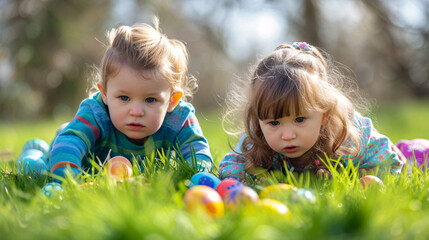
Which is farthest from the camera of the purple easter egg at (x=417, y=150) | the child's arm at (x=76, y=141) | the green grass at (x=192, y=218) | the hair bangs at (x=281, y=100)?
the purple easter egg at (x=417, y=150)

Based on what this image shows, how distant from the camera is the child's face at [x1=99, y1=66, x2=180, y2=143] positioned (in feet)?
8.10

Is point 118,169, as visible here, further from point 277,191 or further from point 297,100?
point 297,100

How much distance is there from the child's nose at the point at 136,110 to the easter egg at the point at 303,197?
1174 millimetres

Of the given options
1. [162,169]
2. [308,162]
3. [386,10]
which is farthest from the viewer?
[386,10]

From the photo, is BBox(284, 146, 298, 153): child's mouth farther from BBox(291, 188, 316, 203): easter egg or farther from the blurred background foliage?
the blurred background foliage

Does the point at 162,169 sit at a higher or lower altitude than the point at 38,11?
lower

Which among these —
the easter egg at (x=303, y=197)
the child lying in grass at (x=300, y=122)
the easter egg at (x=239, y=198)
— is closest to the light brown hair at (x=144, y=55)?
the child lying in grass at (x=300, y=122)

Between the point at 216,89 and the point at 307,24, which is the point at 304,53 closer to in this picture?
the point at 307,24

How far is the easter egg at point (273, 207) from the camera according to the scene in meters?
1.36

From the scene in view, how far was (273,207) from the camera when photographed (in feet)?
4.53

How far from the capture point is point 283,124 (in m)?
2.23

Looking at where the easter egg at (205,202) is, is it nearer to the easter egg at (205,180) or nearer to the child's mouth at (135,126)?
the easter egg at (205,180)

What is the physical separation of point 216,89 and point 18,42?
6.93 m

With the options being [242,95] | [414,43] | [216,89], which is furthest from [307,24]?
[242,95]
